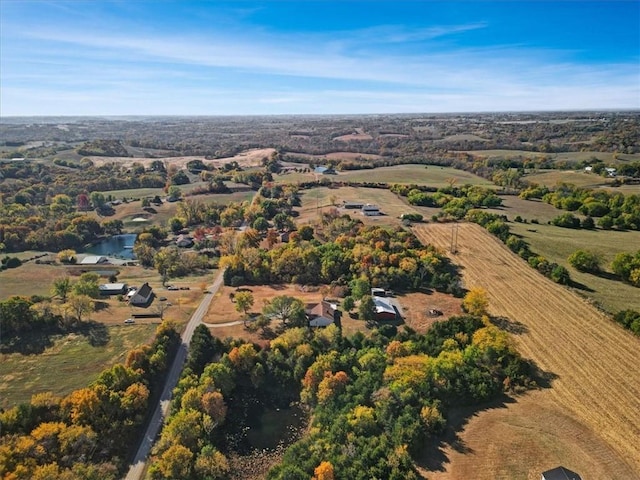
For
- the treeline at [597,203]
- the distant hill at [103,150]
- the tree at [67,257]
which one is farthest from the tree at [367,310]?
the distant hill at [103,150]

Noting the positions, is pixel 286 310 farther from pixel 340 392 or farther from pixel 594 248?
pixel 594 248

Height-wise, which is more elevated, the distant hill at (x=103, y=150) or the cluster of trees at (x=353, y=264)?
the distant hill at (x=103, y=150)

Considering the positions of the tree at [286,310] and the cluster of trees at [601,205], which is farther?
the cluster of trees at [601,205]

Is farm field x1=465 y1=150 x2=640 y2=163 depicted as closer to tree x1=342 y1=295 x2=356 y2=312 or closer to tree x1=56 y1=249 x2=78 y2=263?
tree x1=342 y1=295 x2=356 y2=312

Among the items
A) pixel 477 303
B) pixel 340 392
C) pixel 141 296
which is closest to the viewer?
pixel 340 392

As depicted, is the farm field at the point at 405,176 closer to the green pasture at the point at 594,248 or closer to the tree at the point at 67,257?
the green pasture at the point at 594,248

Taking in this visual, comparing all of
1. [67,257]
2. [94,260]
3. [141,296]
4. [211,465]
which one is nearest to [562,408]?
[211,465]

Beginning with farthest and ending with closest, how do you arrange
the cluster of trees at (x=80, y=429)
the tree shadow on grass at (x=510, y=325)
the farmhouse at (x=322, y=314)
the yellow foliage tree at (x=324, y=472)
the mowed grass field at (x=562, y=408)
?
the farmhouse at (x=322, y=314) → the tree shadow on grass at (x=510, y=325) → the cluster of trees at (x=80, y=429) → the mowed grass field at (x=562, y=408) → the yellow foliage tree at (x=324, y=472)

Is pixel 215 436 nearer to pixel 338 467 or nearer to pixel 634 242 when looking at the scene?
pixel 338 467
